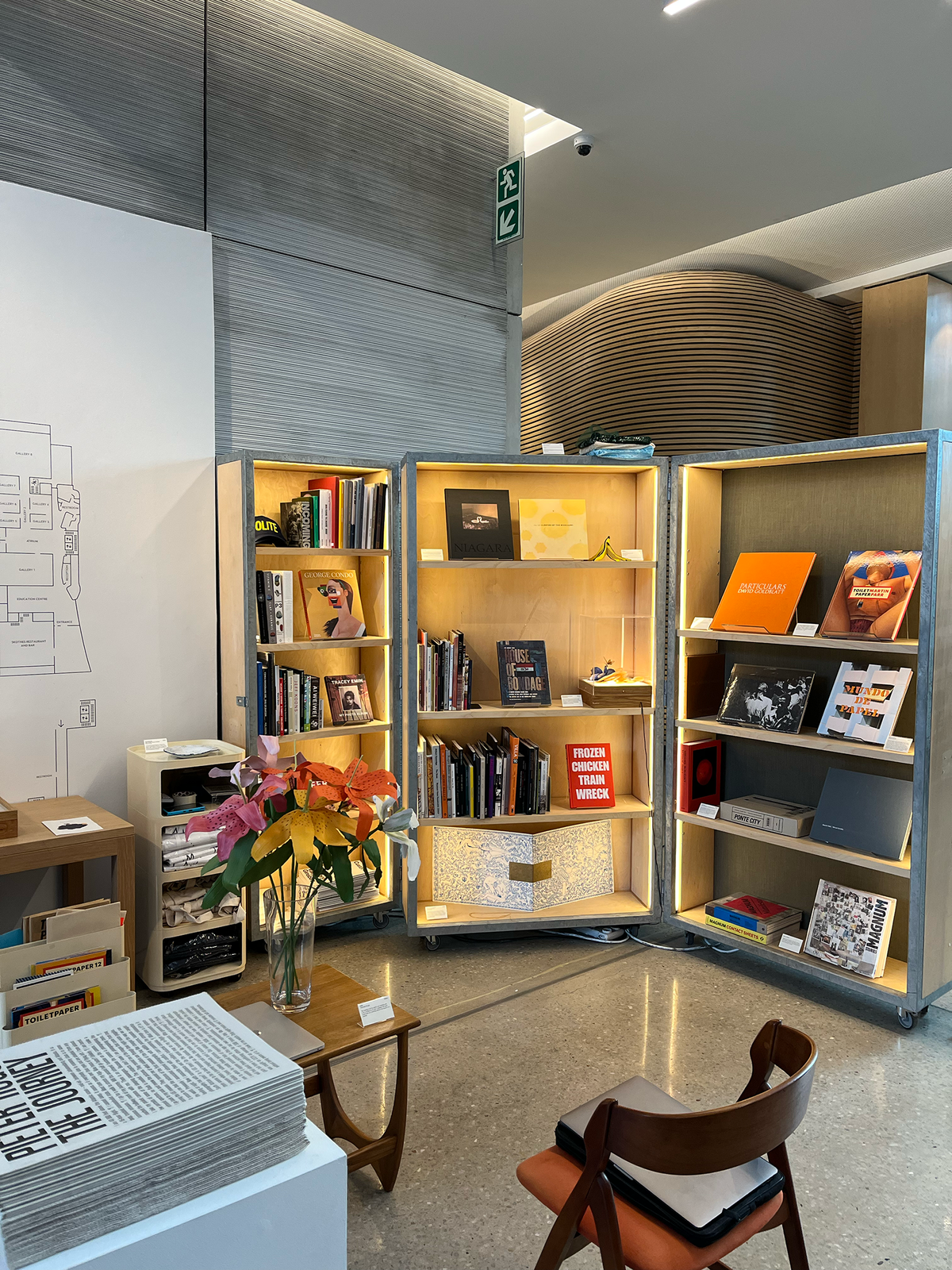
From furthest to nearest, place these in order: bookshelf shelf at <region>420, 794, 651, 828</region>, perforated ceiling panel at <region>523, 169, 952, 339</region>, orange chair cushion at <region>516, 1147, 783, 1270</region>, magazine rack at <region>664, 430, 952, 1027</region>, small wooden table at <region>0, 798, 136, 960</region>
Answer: perforated ceiling panel at <region>523, 169, 952, 339</region> → bookshelf shelf at <region>420, 794, 651, 828</region> → magazine rack at <region>664, 430, 952, 1027</region> → small wooden table at <region>0, 798, 136, 960</region> → orange chair cushion at <region>516, 1147, 783, 1270</region>

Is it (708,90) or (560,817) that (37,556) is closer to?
(560,817)

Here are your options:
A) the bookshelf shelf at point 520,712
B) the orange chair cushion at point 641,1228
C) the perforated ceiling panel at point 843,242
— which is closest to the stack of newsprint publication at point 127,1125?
the orange chair cushion at point 641,1228

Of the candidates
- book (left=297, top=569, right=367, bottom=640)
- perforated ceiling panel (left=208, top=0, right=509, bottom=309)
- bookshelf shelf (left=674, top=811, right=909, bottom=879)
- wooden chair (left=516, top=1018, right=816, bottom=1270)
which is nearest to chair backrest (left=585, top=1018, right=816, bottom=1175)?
wooden chair (left=516, top=1018, right=816, bottom=1270)

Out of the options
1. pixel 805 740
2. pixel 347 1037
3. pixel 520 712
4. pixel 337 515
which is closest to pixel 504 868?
pixel 520 712

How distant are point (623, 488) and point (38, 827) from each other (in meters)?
2.80

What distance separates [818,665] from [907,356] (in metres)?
4.93

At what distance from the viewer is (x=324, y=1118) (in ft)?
7.85

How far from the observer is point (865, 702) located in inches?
136

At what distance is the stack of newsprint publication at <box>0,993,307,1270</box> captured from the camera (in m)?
0.84

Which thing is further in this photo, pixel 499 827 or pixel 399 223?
pixel 399 223

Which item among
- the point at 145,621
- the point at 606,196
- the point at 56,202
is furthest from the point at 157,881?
the point at 606,196

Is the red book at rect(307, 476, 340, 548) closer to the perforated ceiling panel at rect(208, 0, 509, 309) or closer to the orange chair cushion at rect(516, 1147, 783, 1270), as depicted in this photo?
the perforated ceiling panel at rect(208, 0, 509, 309)

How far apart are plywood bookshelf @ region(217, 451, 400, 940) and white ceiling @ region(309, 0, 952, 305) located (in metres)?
1.77

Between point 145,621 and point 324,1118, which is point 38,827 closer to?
point 145,621
